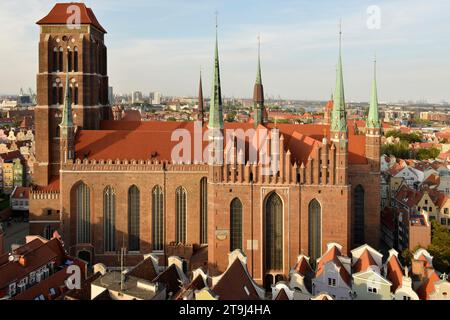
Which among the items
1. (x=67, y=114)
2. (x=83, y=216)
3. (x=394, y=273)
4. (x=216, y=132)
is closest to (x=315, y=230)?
(x=394, y=273)

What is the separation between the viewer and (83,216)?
6084 cm

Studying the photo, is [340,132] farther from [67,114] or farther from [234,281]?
[67,114]

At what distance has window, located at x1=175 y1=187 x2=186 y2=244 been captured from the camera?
197 feet

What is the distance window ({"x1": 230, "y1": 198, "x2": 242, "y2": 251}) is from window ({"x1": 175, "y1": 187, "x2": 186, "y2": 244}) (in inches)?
314

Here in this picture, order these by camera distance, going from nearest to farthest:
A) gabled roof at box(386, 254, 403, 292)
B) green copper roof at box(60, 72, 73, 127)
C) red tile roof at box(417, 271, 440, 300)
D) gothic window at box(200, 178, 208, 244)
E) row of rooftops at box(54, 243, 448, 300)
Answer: row of rooftops at box(54, 243, 448, 300) < red tile roof at box(417, 271, 440, 300) < gabled roof at box(386, 254, 403, 292) < gothic window at box(200, 178, 208, 244) < green copper roof at box(60, 72, 73, 127)

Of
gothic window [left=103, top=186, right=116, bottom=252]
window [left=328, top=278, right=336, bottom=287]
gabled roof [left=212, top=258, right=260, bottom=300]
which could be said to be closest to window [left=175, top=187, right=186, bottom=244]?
gothic window [left=103, top=186, right=116, bottom=252]

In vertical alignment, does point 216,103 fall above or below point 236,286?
above

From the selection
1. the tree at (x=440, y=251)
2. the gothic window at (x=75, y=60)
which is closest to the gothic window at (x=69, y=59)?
the gothic window at (x=75, y=60)

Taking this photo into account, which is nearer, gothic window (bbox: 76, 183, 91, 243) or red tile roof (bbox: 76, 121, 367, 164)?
red tile roof (bbox: 76, 121, 367, 164)

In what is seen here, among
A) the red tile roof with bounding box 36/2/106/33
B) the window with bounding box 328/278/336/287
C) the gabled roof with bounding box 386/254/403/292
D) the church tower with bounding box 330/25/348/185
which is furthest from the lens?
the red tile roof with bounding box 36/2/106/33

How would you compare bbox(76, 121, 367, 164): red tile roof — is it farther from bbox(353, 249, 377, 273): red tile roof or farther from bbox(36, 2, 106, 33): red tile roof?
bbox(36, 2, 106, 33): red tile roof

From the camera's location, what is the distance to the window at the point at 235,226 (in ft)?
178

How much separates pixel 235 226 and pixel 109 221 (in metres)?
15.3
